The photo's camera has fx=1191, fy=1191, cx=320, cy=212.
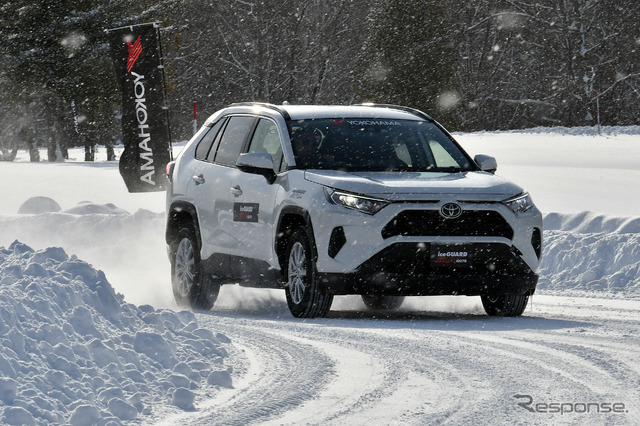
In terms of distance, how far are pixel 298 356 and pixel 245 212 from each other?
2.82 metres

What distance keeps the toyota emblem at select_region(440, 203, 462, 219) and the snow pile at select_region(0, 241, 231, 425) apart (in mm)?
2195

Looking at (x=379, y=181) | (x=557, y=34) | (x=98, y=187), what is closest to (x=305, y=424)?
(x=379, y=181)

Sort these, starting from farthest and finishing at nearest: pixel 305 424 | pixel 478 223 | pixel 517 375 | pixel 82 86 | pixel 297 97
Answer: pixel 297 97
pixel 82 86
pixel 478 223
pixel 517 375
pixel 305 424

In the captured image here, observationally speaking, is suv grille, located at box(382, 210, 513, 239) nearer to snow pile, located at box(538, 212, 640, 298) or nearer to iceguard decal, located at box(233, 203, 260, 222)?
iceguard decal, located at box(233, 203, 260, 222)

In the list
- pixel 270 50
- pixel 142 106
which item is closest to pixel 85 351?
pixel 142 106

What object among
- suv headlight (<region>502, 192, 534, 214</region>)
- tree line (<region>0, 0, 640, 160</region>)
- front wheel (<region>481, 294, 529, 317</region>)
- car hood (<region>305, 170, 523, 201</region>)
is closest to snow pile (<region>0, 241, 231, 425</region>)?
car hood (<region>305, 170, 523, 201</region>)

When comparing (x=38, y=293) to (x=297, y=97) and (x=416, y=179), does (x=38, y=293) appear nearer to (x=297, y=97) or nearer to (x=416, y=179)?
(x=416, y=179)

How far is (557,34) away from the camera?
57844 mm

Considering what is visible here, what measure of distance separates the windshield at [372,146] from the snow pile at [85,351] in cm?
253

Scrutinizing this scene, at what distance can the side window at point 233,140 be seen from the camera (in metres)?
10.3

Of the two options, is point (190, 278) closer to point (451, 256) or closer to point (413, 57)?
point (451, 256)

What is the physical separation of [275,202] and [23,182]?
21.5m

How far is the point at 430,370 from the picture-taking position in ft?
21.9

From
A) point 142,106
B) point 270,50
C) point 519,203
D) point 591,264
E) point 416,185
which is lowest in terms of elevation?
point 591,264
